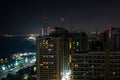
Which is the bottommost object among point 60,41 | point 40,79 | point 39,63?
point 40,79

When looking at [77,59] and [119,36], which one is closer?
[77,59]

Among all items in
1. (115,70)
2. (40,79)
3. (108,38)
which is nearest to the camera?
(115,70)

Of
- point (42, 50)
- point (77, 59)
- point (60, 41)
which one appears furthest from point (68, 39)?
point (77, 59)

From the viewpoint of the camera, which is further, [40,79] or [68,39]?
[68,39]

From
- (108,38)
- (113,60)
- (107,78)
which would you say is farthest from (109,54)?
(108,38)

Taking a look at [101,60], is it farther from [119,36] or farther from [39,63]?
[119,36]

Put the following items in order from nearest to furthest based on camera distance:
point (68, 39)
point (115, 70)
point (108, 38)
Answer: point (115, 70) < point (68, 39) < point (108, 38)

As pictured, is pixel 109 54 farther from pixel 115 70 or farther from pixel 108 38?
pixel 108 38

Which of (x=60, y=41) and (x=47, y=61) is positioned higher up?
(x=60, y=41)

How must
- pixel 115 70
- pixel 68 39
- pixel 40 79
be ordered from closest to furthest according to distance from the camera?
pixel 115 70
pixel 40 79
pixel 68 39
